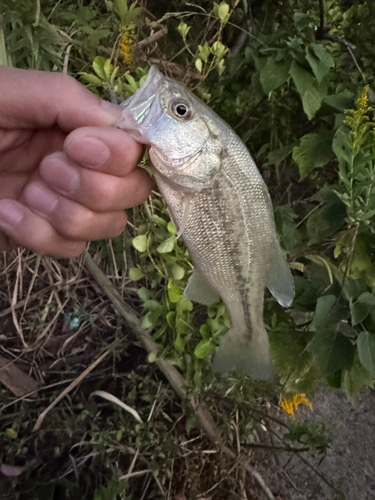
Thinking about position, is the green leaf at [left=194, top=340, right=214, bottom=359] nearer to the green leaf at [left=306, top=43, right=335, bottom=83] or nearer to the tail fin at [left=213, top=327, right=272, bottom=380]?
the tail fin at [left=213, top=327, right=272, bottom=380]

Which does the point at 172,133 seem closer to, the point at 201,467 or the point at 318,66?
the point at 318,66

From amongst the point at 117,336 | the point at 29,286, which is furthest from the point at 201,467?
the point at 29,286

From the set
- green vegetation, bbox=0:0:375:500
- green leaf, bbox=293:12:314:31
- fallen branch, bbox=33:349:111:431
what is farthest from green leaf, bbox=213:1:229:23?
fallen branch, bbox=33:349:111:431

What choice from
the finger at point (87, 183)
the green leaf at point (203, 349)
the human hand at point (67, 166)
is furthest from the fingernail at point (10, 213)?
the green leaf at point (203, 349)

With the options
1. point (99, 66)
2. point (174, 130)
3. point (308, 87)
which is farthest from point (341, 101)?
point (99, 66)

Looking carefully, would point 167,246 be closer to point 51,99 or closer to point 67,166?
point 67,166

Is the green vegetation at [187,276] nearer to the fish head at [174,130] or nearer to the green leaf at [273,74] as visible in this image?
the green leaf at [273,74]
